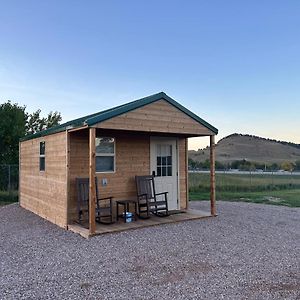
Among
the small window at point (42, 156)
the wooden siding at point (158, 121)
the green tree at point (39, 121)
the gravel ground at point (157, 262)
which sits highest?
the green tree at point (39, 121)

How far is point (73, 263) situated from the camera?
4172 millimetres

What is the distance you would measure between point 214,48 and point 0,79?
8404 mm

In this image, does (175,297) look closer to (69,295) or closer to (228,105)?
(69,295)

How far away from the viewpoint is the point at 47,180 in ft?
24.9

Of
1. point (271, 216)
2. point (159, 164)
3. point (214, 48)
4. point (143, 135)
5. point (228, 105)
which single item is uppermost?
point (214, 48)

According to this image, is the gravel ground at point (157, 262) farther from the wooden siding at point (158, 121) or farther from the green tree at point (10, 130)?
the green tree at point (10, 130)

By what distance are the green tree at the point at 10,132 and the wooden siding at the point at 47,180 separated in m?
4.85

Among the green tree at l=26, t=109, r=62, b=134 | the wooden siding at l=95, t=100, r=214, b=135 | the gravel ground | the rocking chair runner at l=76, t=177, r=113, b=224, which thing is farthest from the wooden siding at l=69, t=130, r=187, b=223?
the green tree at l=26, t=109, r=62, b=134

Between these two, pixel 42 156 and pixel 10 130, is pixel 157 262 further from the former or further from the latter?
pixel 10 130

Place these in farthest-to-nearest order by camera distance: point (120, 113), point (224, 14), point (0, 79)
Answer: point (0, 79)
point (224, 14)
point (120, 113)

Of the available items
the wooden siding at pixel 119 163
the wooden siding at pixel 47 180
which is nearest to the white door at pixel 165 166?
the wooden siding at pixel 119 163

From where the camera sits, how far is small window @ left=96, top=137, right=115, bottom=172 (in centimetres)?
700

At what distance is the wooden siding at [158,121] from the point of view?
594 centimetres

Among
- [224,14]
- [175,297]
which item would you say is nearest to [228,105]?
[224,14]
